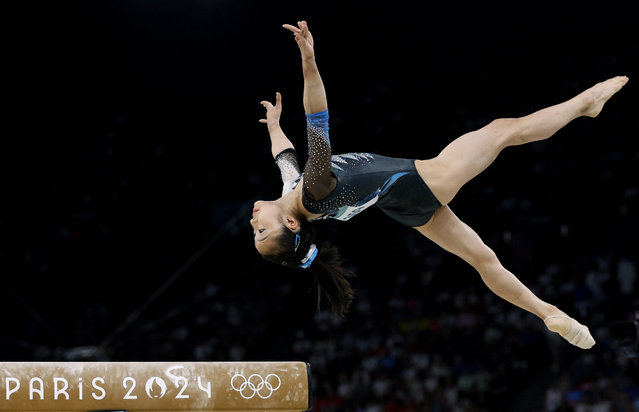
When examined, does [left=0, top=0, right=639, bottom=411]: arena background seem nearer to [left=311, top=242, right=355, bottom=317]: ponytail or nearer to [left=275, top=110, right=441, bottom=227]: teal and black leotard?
[left=311, top=242, right=355, bottom=317]: ponytail

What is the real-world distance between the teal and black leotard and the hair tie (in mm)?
163

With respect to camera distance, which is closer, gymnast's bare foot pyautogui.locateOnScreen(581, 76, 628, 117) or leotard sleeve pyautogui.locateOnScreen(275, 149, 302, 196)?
gymnast's bare foot pyautogui.locateOnScreen(581, 76, 628, 117)

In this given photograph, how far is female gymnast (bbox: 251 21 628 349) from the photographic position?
11.0 feet

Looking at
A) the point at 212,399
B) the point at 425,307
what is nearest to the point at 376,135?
the point at 425,307

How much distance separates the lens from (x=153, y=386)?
12.1 ft

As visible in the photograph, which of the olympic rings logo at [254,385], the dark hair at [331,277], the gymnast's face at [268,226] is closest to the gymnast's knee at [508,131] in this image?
the dark hair at [331,277]

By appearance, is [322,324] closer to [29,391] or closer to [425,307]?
[425,307]

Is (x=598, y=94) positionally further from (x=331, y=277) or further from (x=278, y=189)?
(x=278, y=189)

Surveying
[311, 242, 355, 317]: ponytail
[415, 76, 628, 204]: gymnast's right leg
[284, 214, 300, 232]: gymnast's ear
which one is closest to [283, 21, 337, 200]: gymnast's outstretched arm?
[284, 214, 300, 232]: gymnast's ear

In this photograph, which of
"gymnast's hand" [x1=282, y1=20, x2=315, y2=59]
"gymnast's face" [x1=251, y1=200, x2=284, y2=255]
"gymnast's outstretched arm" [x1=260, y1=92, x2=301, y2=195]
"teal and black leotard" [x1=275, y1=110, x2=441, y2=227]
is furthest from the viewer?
"gymnast's outstretched arm" [x1=260, y1=92, x2=301, y2=195]

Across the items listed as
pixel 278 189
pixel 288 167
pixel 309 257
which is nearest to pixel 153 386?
pixel 309 257

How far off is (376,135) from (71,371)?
567cm

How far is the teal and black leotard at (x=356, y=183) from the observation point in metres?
3.32

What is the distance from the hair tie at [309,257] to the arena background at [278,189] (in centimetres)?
487
